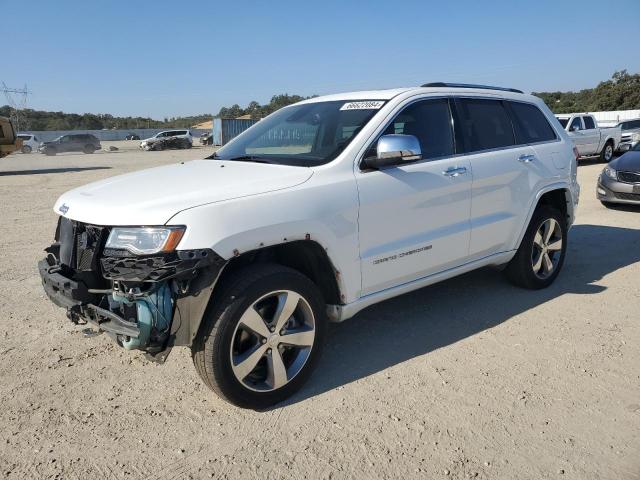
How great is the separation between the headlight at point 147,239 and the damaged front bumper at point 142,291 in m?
0.03

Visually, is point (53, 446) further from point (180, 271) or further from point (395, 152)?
point (395, 152)

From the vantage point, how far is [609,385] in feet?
11.1

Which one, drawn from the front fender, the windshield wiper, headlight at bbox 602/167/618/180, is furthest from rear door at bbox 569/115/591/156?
the front fender

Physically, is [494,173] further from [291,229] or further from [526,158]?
[291,229]

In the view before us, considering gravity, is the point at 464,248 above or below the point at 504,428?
above

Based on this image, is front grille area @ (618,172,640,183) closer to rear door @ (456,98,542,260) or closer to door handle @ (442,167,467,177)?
rear door @ (456,98,542,260)

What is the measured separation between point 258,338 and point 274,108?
230 feet

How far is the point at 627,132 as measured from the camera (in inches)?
848

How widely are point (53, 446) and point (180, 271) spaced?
122cm

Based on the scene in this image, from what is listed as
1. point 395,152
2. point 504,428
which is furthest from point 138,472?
point 395,152

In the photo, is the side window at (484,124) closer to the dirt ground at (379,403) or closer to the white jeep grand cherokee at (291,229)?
the white jeep grand cherokee at (291,229)

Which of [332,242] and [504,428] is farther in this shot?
[332,242]

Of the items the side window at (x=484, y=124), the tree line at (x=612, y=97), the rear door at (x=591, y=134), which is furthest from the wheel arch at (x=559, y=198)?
the tree line at (x=612, y=97)

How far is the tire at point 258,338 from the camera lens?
293cm
